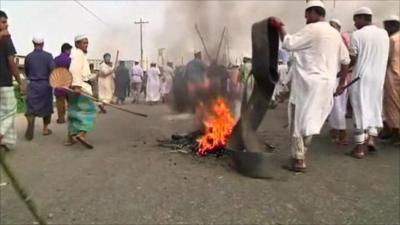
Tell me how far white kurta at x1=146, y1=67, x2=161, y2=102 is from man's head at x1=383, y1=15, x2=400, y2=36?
13.8 meters

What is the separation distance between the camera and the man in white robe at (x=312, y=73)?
587 cm

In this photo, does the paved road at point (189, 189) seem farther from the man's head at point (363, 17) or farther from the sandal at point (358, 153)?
the man's head at point (363, 17)

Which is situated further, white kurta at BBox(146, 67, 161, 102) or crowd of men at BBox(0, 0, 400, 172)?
white kurta at BBox(146, 67, 161, 102)

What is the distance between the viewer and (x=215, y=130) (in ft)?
22.4

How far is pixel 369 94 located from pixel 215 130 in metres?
2.27

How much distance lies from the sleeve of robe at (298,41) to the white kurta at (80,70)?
3.67 m

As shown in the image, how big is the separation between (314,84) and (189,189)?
A: 203 centimetres

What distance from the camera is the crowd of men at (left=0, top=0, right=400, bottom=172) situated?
5941 millimetres

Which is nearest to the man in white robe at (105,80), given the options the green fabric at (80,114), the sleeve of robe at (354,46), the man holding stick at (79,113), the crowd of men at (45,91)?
the crowd of men at (45,91)

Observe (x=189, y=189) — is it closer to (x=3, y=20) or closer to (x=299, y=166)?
(x=299, y=166)

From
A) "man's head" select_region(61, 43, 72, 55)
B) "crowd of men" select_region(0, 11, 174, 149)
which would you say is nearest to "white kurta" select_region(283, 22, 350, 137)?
"crowd of men" select_region(0, 11, 174, 149)

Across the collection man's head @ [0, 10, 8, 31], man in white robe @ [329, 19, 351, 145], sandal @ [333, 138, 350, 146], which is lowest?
sandal @ [333, 138, 350, 146]

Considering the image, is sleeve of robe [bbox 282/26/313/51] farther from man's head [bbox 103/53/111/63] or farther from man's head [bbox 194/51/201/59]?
man's head [bbox 103/53/111/63]

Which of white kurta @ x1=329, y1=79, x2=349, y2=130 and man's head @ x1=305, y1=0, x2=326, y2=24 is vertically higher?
man's head @ x1=305, y1=0, x2=326, y2=24
